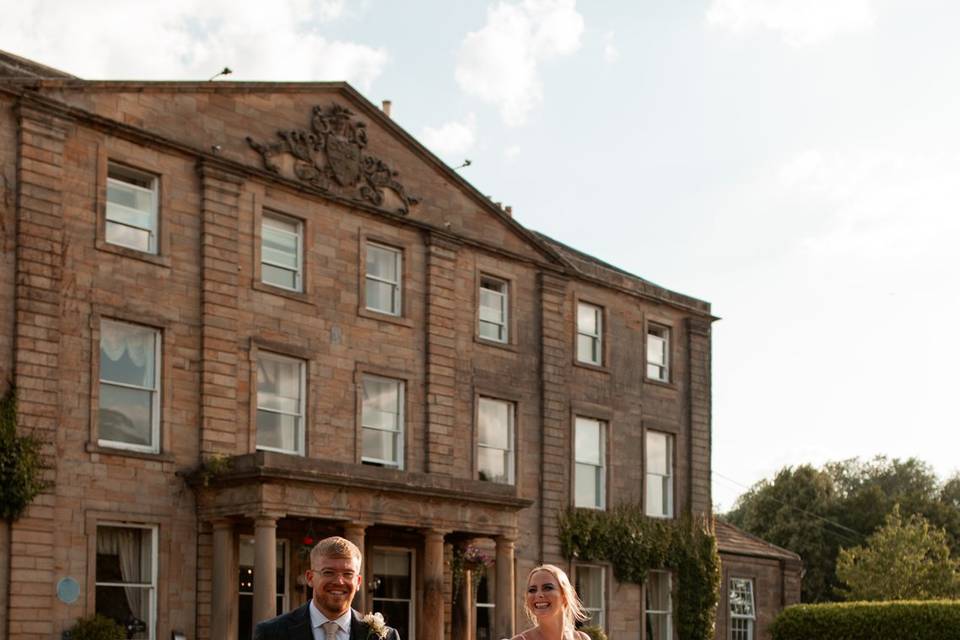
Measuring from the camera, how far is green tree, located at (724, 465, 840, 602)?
2739 inches

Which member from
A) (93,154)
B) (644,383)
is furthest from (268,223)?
(644,383)

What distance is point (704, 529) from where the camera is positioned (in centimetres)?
3812

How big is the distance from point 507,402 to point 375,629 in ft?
88.5

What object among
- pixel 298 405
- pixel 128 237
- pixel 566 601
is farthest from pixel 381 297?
pixel 566 601

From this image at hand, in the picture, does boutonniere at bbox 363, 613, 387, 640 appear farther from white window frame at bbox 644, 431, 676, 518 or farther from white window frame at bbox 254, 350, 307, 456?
white window frame at bbox 644, 431, 676, 518

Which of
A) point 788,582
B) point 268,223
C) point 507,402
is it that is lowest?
point 788,582

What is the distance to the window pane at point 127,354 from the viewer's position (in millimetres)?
25969

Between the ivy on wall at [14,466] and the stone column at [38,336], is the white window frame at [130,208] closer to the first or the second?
the stone column at [38,336]

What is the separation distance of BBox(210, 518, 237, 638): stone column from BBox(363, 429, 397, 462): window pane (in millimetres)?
4495

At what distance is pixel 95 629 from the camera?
80.4 feet

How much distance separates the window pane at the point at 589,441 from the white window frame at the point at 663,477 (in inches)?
62.8

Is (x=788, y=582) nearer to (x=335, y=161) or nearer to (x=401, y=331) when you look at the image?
(x=401, y=331)

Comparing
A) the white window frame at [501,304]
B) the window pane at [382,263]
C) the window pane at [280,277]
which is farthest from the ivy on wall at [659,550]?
the window pane at [280,277]

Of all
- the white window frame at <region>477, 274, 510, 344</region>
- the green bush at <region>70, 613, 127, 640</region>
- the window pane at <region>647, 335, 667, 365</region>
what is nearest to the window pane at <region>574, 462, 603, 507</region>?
the window pane at <region>647, 335, 667, 365</region>
